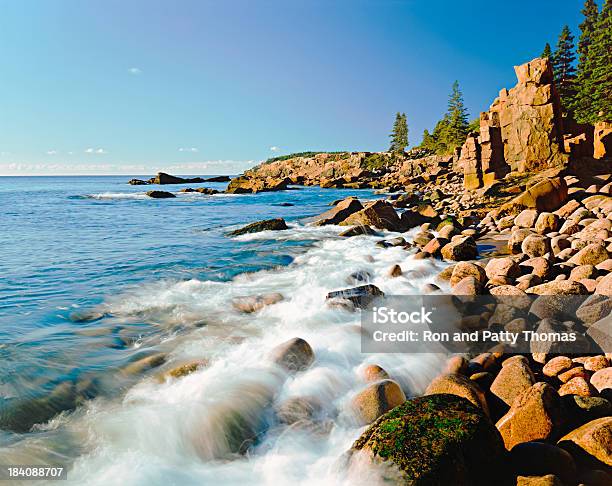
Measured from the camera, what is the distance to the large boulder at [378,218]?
17750mm

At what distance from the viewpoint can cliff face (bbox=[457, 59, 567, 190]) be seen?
867 inches

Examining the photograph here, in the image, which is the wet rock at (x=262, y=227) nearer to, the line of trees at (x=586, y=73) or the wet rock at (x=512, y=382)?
the wet rock at (x=512, y=382)

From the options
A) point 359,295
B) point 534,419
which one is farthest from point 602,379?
point 359,295

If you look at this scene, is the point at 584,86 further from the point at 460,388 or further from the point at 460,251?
the point at 460,388

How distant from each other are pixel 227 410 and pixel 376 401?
191 centimetres

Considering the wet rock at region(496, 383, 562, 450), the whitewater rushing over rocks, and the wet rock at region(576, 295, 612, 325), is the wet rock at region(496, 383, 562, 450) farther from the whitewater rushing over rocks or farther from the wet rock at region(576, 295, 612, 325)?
the wet rock at region(576, 295, 612, 325)

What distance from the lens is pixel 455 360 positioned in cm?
522

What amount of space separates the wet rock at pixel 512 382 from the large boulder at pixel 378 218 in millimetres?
13356

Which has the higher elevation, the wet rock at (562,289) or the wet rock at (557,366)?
the wet rock at (562,289)

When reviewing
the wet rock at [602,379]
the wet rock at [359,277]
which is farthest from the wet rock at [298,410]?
the wet rock at [359,277]

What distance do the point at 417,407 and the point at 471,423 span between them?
1.54 ft

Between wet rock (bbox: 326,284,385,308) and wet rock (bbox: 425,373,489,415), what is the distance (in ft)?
11.5

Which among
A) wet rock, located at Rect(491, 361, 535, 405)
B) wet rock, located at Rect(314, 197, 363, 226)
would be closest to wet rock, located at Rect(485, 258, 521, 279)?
wet rock, located at Rect(491, 361, 535, 405)

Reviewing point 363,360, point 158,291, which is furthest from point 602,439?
point 158,291
